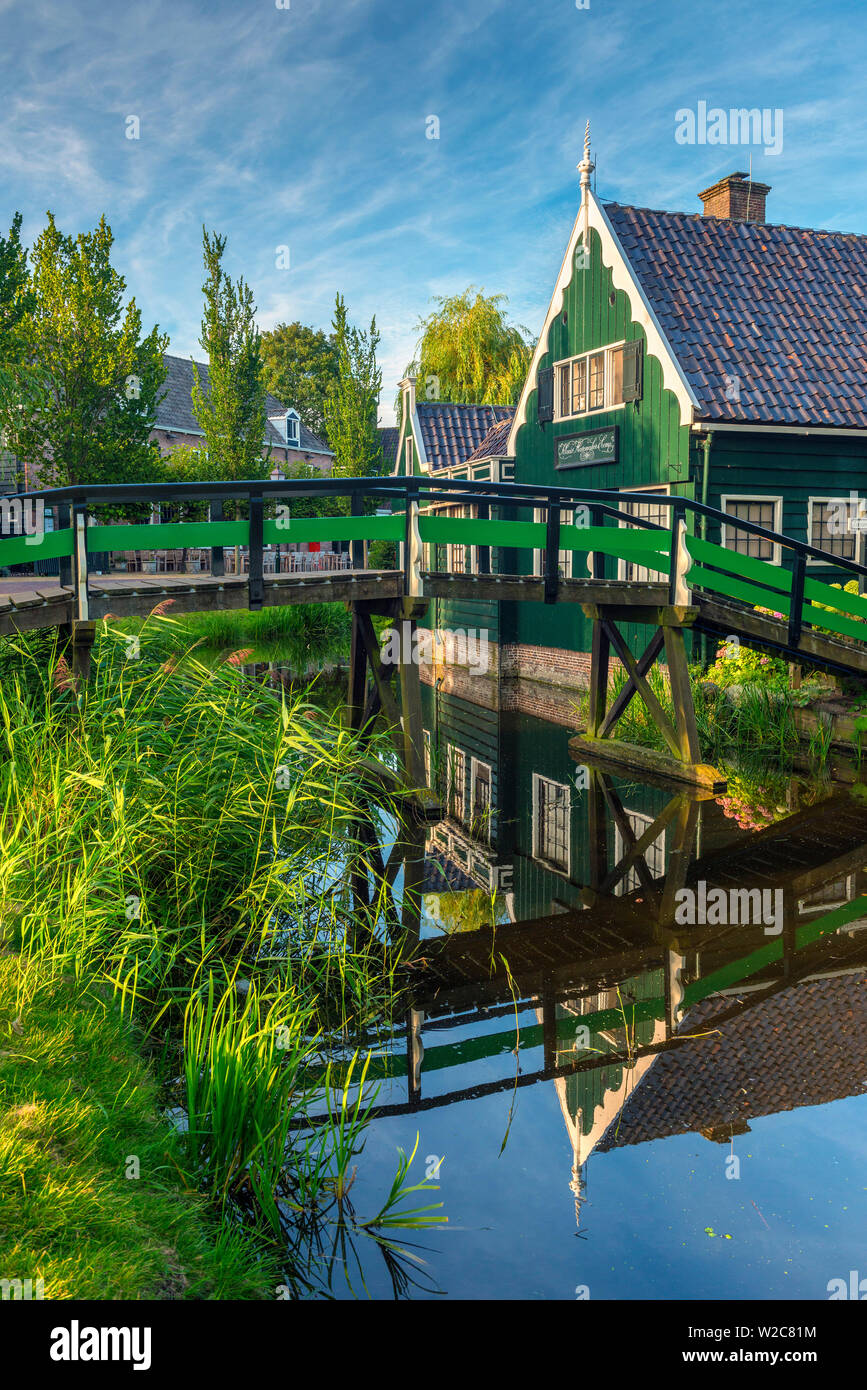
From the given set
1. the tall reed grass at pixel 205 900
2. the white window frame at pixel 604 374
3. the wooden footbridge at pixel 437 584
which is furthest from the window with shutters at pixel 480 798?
the white window frame at pixel 604 374

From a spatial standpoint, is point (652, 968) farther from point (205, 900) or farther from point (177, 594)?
point (177, 594)

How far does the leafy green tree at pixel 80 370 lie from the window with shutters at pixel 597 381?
12395 mm

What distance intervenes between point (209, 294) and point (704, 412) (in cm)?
2185

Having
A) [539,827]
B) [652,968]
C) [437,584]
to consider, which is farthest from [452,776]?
[652,968]

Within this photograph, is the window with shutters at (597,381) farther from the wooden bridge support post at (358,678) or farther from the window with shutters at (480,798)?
the wooden bridge support post at (358,678)

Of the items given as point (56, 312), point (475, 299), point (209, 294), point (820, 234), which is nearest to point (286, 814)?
point (820, 234)

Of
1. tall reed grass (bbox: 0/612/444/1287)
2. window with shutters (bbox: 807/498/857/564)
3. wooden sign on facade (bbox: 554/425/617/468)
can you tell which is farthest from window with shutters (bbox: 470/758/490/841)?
window with shutters (bbox: 807/498/857/564)

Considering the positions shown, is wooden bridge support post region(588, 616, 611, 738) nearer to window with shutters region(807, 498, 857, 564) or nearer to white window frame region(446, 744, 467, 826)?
white window frame region(446, 744, 467, 826)

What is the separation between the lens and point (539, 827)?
9.38 metres

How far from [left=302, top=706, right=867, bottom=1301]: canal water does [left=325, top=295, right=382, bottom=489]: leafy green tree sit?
28804mm

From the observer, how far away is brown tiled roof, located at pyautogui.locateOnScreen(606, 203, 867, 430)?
1339 centimetres

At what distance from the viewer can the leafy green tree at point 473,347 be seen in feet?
106

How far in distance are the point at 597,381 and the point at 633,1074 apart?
42.4 ft
